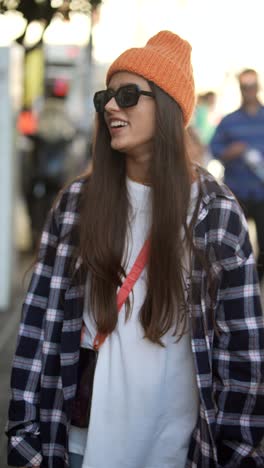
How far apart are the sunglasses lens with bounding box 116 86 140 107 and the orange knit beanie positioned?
6 centimetres

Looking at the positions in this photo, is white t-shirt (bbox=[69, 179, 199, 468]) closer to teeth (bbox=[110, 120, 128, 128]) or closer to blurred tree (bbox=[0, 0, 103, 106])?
teeth (bbox=[110, 120, 128, 128])

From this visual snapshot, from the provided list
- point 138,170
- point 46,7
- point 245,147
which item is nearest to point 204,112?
point 245,147

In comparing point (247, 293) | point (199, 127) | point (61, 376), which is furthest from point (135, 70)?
point (199, 127)

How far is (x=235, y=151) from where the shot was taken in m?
7.41

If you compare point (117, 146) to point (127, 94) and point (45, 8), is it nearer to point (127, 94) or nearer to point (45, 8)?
point (127, 94)

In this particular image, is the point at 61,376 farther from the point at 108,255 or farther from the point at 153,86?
the point at 153,86

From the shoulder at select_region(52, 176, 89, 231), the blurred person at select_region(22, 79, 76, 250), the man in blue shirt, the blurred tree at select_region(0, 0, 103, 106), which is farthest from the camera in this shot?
the blurred person at select_region(22, 79, 76, 250)

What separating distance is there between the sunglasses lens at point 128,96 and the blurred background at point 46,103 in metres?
0.32

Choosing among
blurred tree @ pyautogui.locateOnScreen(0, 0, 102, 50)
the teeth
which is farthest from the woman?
blurred tree @ pyautogui.locateOnScreen(0, 0, 102, 50)

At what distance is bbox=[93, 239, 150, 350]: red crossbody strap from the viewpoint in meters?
2.60

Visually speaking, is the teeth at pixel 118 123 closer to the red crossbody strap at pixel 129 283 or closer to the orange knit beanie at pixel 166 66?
the orange knit beanie at pixel 166 66

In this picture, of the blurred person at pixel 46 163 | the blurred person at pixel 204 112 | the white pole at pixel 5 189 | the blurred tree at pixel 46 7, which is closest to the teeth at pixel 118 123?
the blurred tree at pixel 46 7

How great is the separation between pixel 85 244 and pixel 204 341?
424 millimetres

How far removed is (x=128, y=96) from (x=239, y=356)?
78 cm
